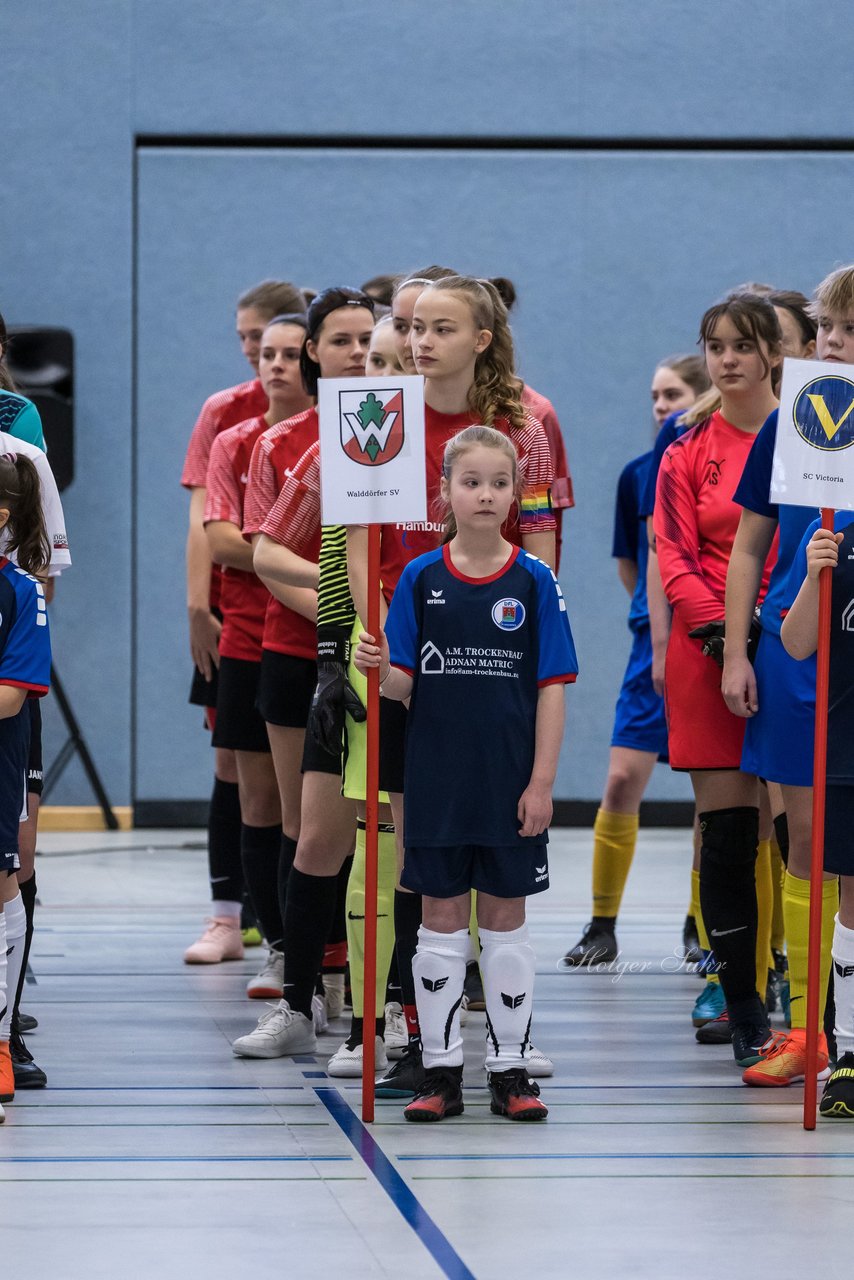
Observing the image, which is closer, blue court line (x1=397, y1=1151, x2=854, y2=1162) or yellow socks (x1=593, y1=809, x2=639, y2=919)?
blue court line (x1=397, y1=1151, x2=854, y2=1162)

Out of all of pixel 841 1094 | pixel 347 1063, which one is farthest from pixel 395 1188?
pixel 841 1094

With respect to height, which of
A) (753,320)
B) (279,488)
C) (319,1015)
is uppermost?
(753,320)

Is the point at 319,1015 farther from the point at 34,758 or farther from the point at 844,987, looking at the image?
the point at 844,987

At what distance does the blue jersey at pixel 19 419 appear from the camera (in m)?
3.41

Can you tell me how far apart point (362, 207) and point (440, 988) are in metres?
5.72

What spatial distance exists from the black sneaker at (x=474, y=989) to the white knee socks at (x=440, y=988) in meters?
1.09

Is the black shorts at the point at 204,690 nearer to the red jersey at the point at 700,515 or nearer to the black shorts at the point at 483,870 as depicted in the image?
the red jersey at the point at 700,515

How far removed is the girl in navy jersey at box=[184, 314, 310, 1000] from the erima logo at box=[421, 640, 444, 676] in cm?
138

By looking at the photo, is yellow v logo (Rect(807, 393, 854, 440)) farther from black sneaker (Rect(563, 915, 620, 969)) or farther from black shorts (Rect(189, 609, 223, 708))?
black shorts (Rect(189, 609, 223, 708))

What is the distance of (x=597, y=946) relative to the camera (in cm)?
473

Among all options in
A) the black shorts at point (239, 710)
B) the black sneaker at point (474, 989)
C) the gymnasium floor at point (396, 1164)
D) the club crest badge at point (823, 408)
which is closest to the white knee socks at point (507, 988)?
the gymnasium floor at point (396, 1164)

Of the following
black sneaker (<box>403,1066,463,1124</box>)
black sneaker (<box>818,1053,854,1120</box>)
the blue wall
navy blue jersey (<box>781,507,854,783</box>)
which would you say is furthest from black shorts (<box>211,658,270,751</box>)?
the blue wall

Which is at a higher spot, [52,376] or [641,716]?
[52,376]

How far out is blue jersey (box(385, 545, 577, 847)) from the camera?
9.68 ft
